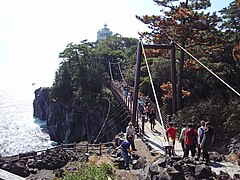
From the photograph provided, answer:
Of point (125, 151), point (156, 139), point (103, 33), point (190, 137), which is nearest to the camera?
point (190, 137)

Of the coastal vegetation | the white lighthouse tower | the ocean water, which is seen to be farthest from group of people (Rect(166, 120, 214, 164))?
the white lighthouse tower

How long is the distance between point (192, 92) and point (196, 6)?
14.0 ft

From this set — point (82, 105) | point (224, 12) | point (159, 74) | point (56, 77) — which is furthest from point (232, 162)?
point (56, 77)

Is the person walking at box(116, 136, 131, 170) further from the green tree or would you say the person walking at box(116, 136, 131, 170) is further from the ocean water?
the ocean water

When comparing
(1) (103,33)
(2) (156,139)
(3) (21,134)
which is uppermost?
(1) (103,33)

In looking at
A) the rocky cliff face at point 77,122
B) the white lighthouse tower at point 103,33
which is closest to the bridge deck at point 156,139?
the rocky cliff face at point 77,122

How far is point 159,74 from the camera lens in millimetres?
20016

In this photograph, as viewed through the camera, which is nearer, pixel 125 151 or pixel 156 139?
pixel 125 151

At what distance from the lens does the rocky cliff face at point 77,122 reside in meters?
28.9

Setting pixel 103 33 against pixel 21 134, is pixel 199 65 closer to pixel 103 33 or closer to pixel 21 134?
pixel 21 134

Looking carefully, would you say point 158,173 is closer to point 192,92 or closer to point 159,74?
point 192,92

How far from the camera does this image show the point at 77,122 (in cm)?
3150

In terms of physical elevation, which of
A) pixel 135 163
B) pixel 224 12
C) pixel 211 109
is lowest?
pixel 135 163

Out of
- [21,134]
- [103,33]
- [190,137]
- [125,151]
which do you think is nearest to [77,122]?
[21,134]
